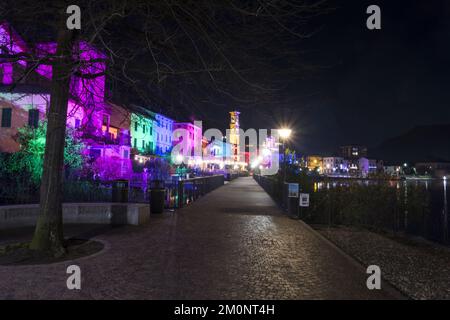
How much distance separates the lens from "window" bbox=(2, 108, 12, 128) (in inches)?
1049

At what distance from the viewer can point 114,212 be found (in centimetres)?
1059

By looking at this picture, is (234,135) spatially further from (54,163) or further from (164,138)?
(54,163)

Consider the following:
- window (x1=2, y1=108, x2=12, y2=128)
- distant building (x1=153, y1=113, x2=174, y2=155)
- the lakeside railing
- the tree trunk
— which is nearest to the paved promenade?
the tree trunk

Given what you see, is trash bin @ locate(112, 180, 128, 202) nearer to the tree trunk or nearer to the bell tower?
the tree trunk

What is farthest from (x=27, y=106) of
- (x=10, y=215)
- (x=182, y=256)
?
(x=182, y=256)

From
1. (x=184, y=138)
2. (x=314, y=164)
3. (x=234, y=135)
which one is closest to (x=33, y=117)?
(x=314, y=164)

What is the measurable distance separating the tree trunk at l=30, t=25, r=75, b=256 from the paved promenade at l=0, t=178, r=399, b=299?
100cm

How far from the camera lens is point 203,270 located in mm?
5680

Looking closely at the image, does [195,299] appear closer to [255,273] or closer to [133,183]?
[255,273]

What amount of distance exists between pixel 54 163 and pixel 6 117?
24.6 metres

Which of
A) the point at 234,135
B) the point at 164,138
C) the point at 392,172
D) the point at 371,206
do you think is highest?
the point at 234,135

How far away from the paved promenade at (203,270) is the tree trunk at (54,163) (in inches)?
39.5
